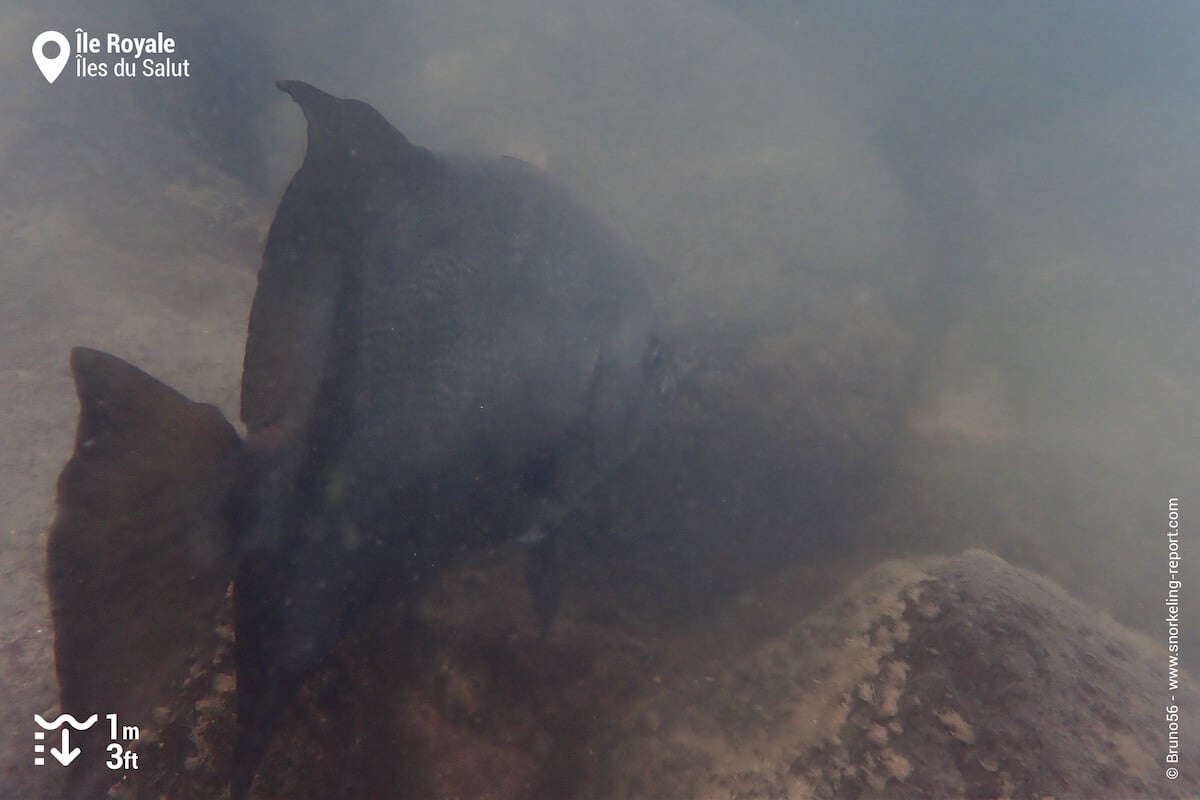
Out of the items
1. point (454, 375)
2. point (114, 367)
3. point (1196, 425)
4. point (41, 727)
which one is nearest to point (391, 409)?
point (454, 375)

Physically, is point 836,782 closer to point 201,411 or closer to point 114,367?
point 201,411

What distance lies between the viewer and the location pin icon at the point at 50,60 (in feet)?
16.8

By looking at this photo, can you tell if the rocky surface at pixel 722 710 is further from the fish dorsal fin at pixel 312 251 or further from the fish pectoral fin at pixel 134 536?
the fish dorsal fin at pixel 312 251

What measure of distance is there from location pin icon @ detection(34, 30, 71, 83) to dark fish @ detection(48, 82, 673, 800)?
16.6 ft

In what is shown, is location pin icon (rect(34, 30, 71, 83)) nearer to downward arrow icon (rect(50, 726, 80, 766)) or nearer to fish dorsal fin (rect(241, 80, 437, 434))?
fish dorsal fin (rect(241, 80, 437, 434))

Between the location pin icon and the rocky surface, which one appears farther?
the location pin icon

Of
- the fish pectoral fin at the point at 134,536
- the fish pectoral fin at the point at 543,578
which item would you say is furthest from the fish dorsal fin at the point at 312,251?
the fish pectoral fin at the point at 543,578

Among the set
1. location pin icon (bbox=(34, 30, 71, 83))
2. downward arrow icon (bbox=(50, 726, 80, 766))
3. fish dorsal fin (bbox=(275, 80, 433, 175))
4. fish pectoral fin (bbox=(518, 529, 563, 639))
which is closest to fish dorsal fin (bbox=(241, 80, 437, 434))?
fish dorsal fin (bbox=(275, 80, 433, 175))

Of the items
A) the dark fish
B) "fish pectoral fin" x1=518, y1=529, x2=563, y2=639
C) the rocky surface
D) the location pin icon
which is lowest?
the rocky surface

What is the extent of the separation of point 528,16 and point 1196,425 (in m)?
9.09

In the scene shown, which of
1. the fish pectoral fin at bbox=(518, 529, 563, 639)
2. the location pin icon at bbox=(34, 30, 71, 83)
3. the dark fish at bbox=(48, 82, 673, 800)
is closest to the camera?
the dark fish at bbox=(48, 82, 673, 800)

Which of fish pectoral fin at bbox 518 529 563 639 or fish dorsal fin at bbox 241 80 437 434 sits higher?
fish dorsal fin at bbox 241 80 437 434

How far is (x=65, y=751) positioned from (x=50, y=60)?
6.44m

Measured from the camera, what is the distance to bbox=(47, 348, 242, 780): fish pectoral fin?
160cm
